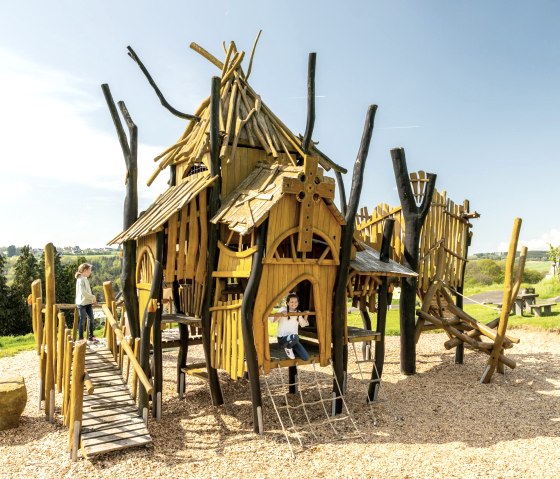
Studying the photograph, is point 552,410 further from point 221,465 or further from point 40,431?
point 40,431

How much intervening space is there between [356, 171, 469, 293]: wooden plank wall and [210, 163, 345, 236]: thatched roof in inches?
191

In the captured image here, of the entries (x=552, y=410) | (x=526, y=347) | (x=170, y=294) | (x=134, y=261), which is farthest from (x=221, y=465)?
(x=526, y=347)

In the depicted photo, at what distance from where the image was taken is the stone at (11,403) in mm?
9383

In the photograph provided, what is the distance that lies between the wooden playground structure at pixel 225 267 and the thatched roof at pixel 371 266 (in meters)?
0.04

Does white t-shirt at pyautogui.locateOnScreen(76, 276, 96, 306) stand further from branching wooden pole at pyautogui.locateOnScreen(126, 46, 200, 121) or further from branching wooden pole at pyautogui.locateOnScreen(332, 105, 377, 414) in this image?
branching wooden pole at pyautogui.locateOnScreen(332, 105, 377, 414)

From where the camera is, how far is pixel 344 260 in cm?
978

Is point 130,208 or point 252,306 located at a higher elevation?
point 130,208

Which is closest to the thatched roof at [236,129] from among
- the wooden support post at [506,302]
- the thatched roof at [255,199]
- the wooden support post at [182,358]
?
the thatched roof at [255,199]

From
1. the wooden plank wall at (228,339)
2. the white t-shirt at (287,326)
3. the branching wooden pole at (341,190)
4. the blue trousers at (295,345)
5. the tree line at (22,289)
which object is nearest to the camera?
the wooden plank wall at (228,339)

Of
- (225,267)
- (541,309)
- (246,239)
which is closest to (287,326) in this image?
(225,267)

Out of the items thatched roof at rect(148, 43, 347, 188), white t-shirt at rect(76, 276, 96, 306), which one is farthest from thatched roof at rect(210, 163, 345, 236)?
white t-shirt at rect(76, 276, 96, 306)

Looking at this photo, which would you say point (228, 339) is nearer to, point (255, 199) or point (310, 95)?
point (255, 199)

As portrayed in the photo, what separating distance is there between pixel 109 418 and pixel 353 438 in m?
4.20

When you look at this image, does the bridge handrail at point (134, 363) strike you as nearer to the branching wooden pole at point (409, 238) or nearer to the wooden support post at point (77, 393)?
the wooden support post at point (77, 393)
